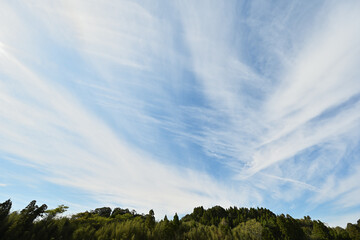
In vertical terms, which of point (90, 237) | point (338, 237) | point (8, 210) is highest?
point (338, 237)

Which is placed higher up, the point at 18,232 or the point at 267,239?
the point at 267,239

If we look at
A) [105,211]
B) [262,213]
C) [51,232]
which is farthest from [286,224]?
[105,211]

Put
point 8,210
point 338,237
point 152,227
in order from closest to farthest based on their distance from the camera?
point 8,210
point 152,227
point 338,237

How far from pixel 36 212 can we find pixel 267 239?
2707 cm

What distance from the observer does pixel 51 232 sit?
11.1 meters

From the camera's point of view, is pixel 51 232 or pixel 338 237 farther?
pixel 338 237

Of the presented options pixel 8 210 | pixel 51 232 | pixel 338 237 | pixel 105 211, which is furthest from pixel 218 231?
pixel 105 211

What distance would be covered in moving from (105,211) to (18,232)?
38832 millimetres

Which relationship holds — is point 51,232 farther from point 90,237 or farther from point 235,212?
point 235,212

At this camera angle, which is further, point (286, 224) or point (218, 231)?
point (286, 224)

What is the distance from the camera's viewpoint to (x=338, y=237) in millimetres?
28172

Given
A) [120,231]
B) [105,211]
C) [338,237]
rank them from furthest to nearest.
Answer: [105,211], [338,237], [120,231]

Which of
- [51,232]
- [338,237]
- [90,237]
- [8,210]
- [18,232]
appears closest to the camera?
[18,232]

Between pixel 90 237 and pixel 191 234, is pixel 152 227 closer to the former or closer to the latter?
pixel 191 234
